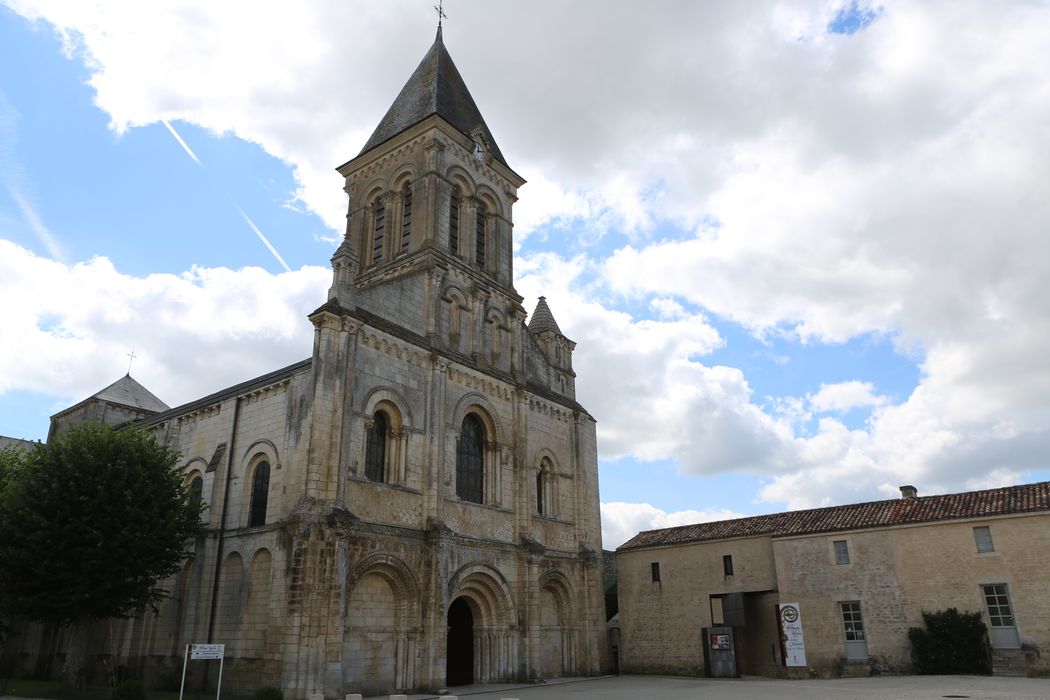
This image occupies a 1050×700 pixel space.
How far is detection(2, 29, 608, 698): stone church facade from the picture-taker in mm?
21059

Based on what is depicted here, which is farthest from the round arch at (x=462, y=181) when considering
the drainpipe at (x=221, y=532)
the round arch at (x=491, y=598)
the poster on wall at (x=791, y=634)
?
the poster on wall at (x=791, y=634)

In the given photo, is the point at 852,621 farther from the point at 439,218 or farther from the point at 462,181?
the point at 462,181

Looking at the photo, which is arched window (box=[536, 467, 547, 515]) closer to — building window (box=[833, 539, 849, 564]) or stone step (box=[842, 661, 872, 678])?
building window (box=[833, 539, 849, 564])

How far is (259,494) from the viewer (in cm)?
2348

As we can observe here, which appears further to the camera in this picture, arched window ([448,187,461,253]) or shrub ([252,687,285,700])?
arched window ([448,187,461,253])

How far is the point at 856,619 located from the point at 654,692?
9.16 metres

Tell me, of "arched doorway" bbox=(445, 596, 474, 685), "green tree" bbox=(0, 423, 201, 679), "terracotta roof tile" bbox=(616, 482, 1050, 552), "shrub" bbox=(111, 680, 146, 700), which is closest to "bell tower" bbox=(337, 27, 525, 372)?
"arched doorway" bbox=(445, 596, 474, 685)

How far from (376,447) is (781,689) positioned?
14892 millimetres

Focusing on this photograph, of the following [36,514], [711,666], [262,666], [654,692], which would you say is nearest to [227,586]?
[262,666]

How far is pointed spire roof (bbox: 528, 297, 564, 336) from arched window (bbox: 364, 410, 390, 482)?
12.3 metres

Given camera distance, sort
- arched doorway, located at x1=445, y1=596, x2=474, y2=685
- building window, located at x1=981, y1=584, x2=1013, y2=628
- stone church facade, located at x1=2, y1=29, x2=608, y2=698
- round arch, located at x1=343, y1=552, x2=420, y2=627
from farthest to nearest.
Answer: arched doorway, located at x1=445, y1=596, x2=474, y2=685 < building window, located at x1=981, y1=584, x2=1013, y2=628 < round arch, located at x1=343, y1=552, x2=420, y2=627 < stone church facade, located at x1=2, y1=29, x2=608, y2=698

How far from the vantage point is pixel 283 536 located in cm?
2070

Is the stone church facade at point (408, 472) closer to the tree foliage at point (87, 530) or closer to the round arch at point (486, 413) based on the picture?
the round arch at point (486, 413)

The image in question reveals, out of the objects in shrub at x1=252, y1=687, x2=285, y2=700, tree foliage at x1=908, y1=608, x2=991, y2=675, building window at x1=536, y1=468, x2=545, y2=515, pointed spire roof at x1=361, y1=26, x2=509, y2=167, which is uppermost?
pointed spire roof at x1=361, y1=26, x2=509, y2=167
